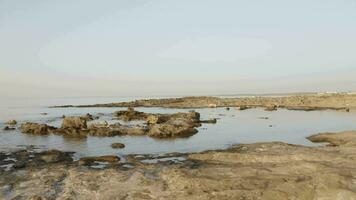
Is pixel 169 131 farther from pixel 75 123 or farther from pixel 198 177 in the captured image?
pixel 198 177

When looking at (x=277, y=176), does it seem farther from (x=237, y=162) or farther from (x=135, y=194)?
(x=135, y=194)

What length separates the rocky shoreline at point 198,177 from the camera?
15.8 metres

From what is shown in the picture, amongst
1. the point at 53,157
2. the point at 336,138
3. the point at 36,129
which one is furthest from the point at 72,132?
the point at 336,138

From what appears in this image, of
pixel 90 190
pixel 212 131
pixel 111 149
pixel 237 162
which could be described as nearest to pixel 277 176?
pixel 237 162

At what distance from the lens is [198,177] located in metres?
18.3

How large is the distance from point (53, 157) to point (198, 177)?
1197cm

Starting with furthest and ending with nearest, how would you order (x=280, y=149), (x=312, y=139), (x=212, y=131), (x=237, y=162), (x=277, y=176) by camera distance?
(x=212, y=131) < (x=312, y=139) < (x=280, y=149) < (x=237, y=162) < (x=277, y=176)

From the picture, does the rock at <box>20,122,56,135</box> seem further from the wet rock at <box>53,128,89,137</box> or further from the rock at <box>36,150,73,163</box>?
the rock at <box>36,150,73,163</box>

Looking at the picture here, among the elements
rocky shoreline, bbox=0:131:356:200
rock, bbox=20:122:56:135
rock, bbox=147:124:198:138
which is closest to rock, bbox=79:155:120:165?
rocky shoreline, bbox=0:131:356:200

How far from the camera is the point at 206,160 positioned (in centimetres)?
2398

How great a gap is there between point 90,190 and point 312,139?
74.0ft

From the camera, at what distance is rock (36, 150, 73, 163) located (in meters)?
25.3

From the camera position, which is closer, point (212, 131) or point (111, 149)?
point (111, 149)

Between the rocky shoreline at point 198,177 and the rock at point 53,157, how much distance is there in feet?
0.40
